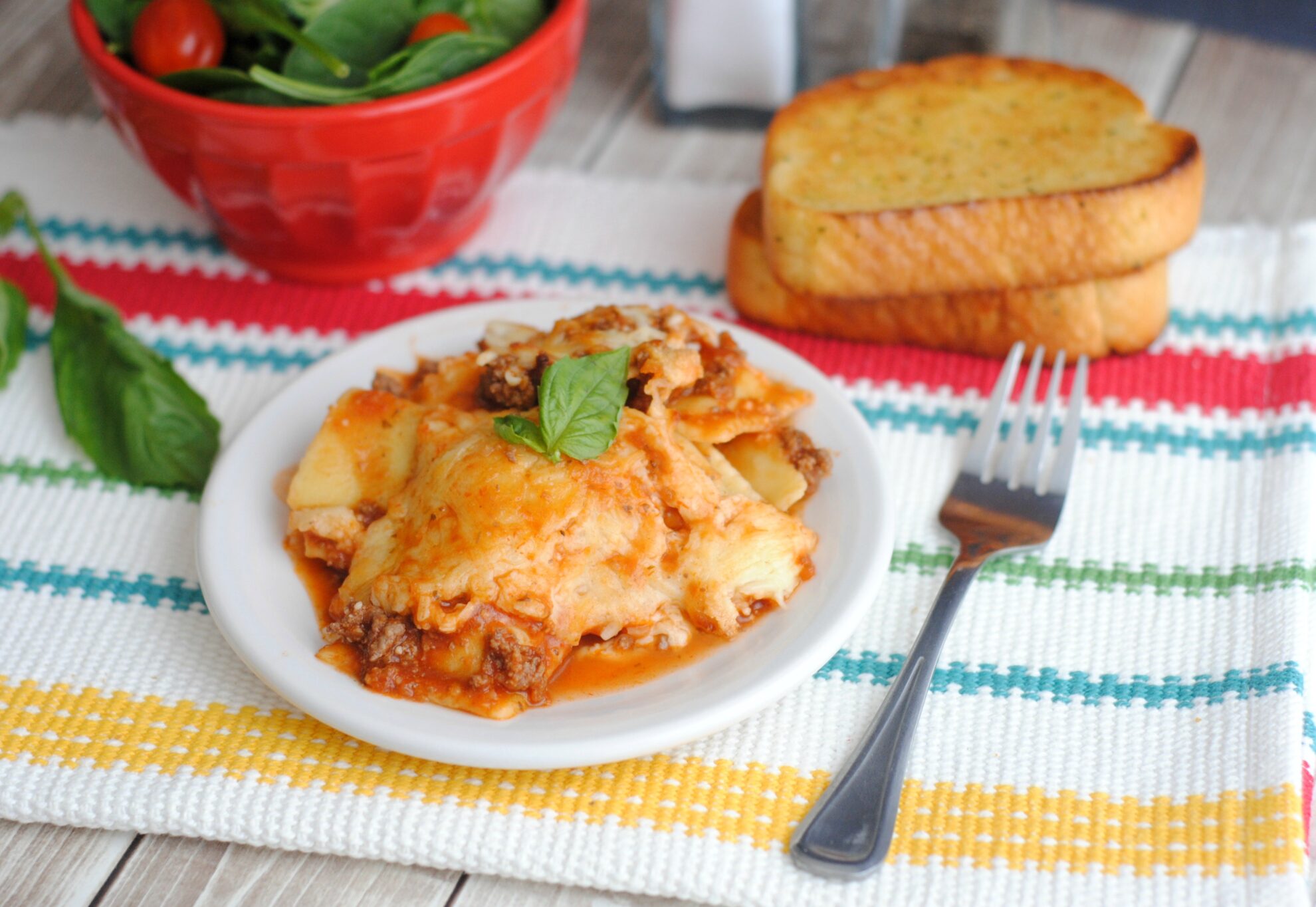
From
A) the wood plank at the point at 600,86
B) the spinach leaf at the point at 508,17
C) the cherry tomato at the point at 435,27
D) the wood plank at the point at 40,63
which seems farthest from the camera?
the wood plank at the point at 40,63

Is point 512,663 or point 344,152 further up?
point 344,152

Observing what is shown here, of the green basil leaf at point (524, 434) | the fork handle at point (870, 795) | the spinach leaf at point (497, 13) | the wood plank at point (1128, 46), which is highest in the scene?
the spinach leaf at point (497, 13)

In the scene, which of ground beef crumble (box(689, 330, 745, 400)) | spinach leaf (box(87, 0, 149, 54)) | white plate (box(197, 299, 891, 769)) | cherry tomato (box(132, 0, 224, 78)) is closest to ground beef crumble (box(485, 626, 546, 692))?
white plate (box(197, 299, 891, 769))

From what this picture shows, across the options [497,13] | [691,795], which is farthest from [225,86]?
[691,795]

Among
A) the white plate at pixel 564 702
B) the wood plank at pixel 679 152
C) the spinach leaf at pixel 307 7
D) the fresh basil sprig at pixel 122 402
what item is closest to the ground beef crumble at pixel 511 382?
the white plate at pixel 564 702

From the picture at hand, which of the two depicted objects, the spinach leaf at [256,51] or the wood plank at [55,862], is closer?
the wood plank at [55,862]

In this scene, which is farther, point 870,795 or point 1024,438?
point 1024,438

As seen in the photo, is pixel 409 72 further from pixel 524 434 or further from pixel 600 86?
pixel 600 86

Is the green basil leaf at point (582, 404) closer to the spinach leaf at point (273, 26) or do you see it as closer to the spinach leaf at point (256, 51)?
the spinach leaf at point (273, 26)
